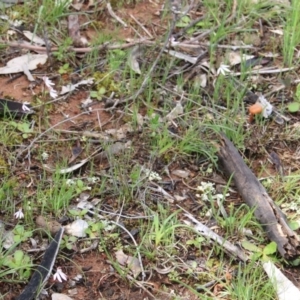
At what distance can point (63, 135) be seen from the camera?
3135 mm

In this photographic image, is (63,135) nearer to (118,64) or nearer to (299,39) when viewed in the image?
(118,64)

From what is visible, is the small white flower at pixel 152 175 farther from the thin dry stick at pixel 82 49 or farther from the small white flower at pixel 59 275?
the thin dry stick at pixel 82 49

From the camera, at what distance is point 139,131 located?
3.13 meters

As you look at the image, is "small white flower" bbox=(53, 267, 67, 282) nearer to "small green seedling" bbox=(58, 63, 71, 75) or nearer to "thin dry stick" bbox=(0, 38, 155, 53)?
"small green seedling" bbox=(58, 63, 71, 75)

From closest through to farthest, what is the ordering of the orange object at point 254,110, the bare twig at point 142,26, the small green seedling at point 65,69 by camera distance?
the orange object at point 254,110 → the small green seedling at point 65,69 → the bare twig at point 142,26

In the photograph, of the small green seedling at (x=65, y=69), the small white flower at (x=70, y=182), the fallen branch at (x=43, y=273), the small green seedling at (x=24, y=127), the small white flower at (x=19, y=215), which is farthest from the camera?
the small green seedling at (x=65, y=69)

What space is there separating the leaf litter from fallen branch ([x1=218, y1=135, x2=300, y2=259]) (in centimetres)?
10

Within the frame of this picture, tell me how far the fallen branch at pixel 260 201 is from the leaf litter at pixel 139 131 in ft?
0.33

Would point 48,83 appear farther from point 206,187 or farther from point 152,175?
point 206,187

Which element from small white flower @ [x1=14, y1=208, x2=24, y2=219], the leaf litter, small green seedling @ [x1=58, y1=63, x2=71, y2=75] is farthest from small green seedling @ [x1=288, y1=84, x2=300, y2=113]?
small white flower @ [x1=14, y1=208, x2=24, y2=219]

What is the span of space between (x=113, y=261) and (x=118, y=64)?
126 centimetres

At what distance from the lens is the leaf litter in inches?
104

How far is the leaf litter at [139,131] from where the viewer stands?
2.65 meters

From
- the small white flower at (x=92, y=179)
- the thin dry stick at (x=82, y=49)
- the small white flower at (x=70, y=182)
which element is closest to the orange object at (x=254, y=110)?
the thin dry stick at (x=82, y=49)
